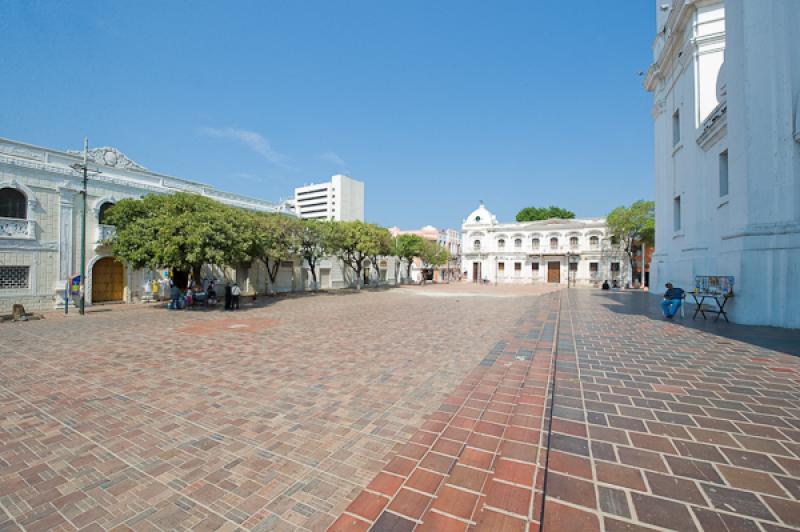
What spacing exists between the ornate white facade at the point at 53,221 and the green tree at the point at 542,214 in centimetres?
5163

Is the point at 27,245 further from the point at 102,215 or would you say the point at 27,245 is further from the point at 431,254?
the point at 431,254

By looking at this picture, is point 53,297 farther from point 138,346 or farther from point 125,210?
point 138,346

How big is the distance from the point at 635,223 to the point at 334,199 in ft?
220

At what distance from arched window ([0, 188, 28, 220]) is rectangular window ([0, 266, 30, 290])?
2.18 m

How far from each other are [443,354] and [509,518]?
4447 millimetres

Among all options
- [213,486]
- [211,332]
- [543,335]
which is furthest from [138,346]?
[543,335]

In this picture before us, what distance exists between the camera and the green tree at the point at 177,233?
43.3 feet

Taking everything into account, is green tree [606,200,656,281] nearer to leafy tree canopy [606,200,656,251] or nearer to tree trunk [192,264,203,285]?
leafy tree canopy [606,200,656,251]

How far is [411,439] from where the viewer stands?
3033 millimetres

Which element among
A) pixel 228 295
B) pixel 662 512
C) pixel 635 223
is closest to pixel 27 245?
pixel 228 295

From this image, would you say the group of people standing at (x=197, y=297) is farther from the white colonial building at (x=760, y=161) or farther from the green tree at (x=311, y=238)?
the white colonial building at (x=760, y=161)

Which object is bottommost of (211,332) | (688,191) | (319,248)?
(211,332)

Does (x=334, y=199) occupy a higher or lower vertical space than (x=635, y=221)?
higher

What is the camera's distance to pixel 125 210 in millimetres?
14984
